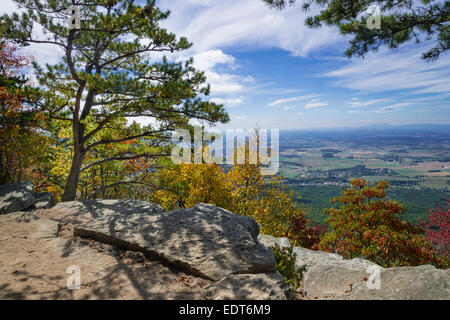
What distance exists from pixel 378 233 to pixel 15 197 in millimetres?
13161

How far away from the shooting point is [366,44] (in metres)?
6.41

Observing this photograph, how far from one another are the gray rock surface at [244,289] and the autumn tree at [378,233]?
705 centimetres

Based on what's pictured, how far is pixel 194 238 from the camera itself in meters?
4.46

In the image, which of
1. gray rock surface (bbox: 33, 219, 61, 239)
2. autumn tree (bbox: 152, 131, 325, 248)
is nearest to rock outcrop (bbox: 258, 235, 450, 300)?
gray rock surface (bbox: 33, 219, 61, 239)

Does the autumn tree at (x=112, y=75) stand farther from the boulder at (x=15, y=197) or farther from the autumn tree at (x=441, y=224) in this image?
the autumn tree at (x=441, y=224)

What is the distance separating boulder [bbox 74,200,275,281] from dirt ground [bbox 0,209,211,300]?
0.21 m

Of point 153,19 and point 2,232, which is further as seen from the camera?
point 153,19

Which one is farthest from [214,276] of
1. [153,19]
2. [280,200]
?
[280,200]

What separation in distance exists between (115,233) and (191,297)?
2565 mm

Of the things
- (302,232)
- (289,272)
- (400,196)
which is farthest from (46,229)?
(400,196)

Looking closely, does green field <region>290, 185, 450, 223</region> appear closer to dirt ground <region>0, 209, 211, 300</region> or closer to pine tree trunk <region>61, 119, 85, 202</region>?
pine tree trunk <region>61, 119, 85, 202</region>

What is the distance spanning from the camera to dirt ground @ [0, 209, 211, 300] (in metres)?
2.84

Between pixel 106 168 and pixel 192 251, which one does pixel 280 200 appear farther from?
pixel 106 168

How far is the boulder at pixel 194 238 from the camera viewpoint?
376 centimetres
